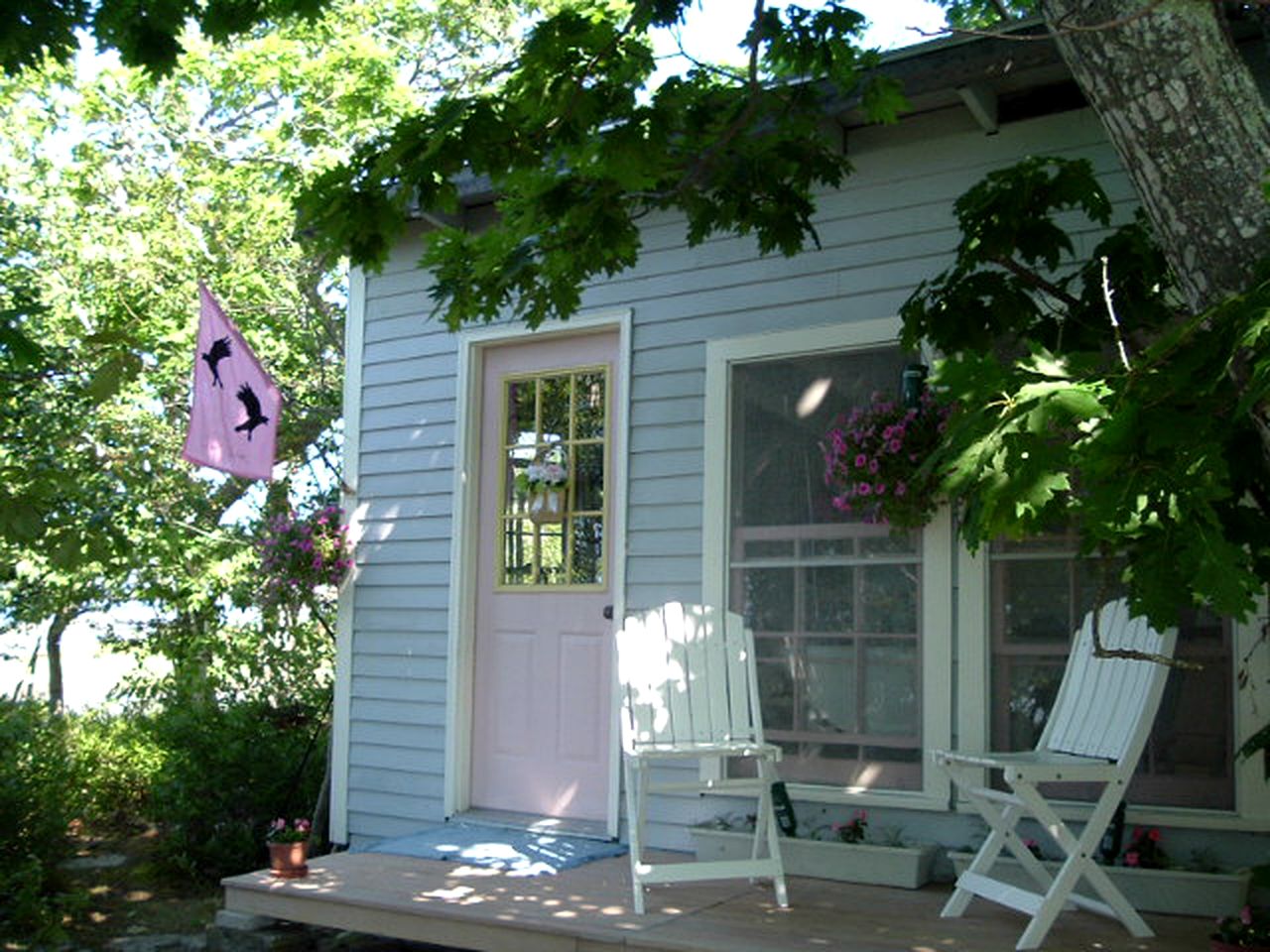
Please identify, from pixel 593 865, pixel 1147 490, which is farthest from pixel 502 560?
pixel 1147 490

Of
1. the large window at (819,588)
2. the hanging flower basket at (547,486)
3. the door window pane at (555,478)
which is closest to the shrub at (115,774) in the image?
the door window pane at (555,478)

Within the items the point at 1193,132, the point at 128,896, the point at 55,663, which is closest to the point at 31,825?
the point at 128,896

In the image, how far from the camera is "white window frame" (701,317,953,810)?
455cm

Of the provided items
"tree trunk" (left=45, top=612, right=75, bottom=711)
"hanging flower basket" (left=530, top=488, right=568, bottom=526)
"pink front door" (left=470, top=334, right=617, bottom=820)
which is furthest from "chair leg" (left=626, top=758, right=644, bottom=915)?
"tree trunk" (left=45, top=612, right=75, bottom=711)

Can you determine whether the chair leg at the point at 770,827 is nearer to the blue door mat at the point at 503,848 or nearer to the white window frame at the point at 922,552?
the white window frame at the point at 922,552

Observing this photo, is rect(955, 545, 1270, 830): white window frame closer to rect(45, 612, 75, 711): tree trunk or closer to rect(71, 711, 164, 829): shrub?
rect(71, 711, 164, 829): shrub

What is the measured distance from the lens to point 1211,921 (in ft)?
12.7

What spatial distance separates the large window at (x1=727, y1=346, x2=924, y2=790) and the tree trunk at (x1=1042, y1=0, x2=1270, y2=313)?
2194 mm

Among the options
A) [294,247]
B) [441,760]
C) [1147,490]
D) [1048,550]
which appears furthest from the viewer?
[294,247]

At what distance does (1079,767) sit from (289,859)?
2.77 m

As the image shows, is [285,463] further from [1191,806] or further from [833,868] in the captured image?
[1191,806]

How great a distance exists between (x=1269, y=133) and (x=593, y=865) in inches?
135

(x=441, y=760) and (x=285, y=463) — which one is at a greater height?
(x=285, y=463)

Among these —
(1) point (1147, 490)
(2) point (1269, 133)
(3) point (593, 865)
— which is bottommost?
(3) point (593, 865)
